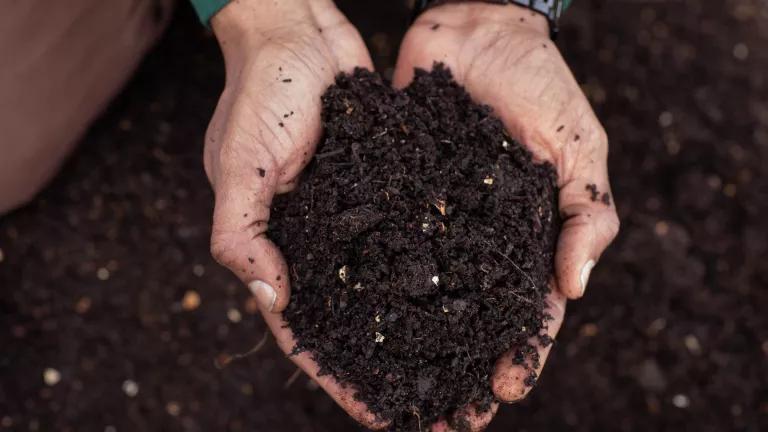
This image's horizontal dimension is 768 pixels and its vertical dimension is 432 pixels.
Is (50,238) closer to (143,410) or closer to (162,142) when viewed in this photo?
(162,142)

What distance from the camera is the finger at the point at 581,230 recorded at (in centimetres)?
165

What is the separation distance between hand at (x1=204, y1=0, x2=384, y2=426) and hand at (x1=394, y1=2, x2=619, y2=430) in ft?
0.90

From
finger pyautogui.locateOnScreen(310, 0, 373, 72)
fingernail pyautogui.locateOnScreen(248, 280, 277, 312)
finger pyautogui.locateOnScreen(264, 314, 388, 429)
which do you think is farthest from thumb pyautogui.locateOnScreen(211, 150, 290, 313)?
finger pyautogui.locateOnScreen(310, 0, 373, 72)

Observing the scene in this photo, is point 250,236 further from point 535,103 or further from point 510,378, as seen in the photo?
point 535,103

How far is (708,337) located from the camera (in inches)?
93.0

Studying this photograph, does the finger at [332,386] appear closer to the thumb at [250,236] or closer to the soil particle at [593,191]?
the thumb at [250,236]

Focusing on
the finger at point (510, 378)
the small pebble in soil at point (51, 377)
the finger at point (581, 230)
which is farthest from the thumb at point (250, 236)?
the small pebble in soil at point (51, 377)

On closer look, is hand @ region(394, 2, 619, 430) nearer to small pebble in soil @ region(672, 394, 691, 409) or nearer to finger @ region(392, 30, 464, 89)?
finger @ region(392, 30, 464, 89)

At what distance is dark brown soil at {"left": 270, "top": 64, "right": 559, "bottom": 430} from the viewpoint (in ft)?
4.91

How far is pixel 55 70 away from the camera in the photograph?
6.77ft

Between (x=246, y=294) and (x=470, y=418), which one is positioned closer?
(x=470, y=418)

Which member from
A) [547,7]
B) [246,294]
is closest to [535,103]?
[547,7]

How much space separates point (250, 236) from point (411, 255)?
39 centimetres

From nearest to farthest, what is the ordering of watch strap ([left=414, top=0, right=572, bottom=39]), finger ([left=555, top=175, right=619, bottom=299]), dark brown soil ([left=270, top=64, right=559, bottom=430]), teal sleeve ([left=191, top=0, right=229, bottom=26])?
dark brown soil ([left=270, top=64, right=559, bottom=430])
finger ([left=555, top=175, right=619, bottom=299])
teal sleeve ([left=191, top=0, right=229, bottom=26])
watch strap ([left=414, top=0, right=572, bottom=39])
